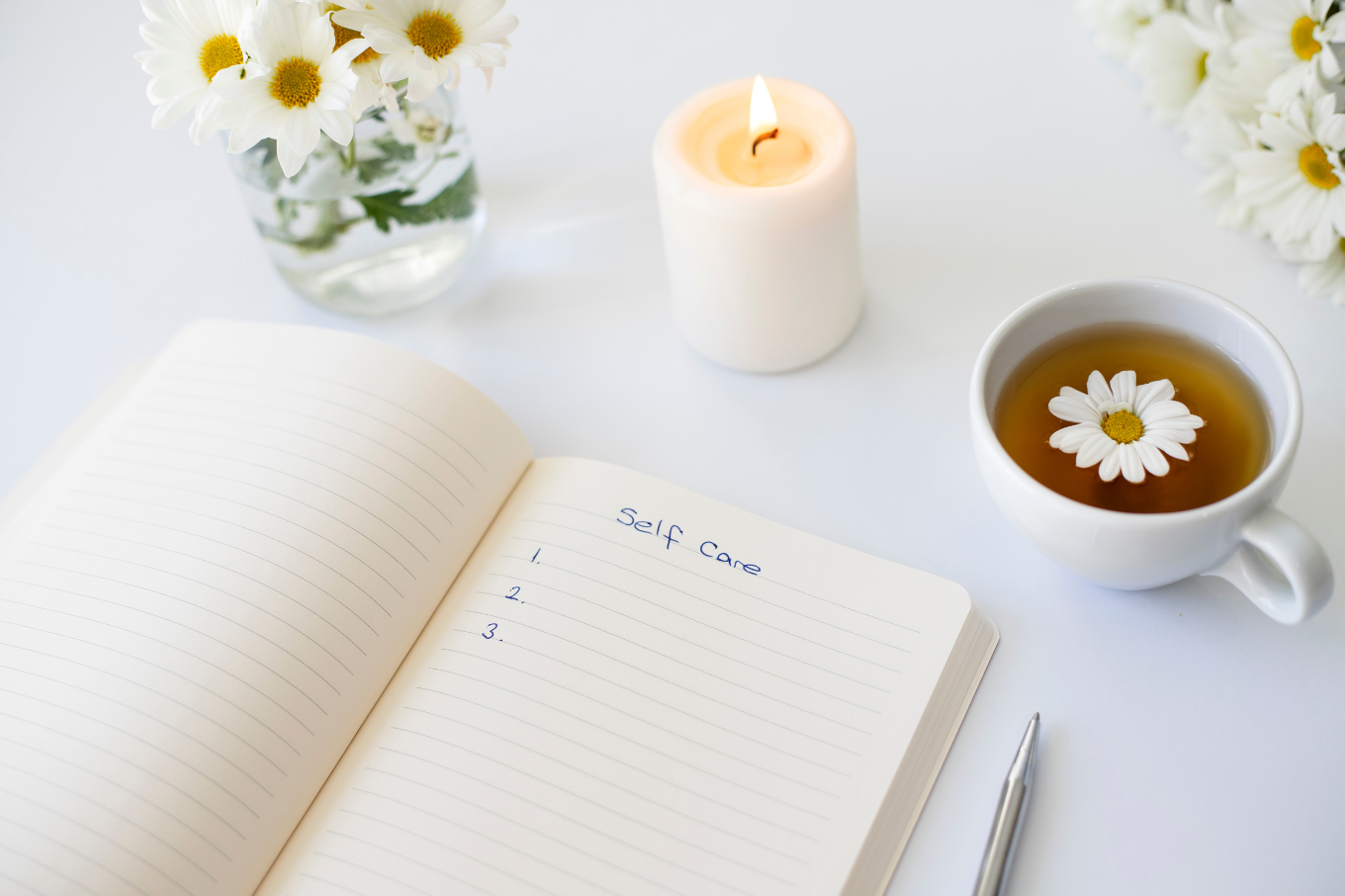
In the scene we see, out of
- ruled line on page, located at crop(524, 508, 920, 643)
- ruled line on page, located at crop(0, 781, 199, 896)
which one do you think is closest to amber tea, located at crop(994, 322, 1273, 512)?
ruled line on page, located at crop(524, 508, 920, 643)

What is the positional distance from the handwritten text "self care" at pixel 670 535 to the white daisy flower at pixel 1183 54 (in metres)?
0.40

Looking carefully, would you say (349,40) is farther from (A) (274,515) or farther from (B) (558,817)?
(B) (558,817)

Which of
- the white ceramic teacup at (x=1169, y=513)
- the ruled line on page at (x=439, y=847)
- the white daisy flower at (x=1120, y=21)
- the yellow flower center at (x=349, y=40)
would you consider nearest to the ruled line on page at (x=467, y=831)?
the ruled line on page at (x=439, y=847)

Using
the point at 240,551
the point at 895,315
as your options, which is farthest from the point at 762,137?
the point at 240,551

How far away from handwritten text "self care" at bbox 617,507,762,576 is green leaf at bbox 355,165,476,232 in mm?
237

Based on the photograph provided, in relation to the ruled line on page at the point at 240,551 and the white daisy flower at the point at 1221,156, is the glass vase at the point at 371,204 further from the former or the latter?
the white daisy flower at the point at 1221,156

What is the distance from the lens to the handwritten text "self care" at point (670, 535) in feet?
1.76

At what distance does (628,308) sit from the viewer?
686 mm

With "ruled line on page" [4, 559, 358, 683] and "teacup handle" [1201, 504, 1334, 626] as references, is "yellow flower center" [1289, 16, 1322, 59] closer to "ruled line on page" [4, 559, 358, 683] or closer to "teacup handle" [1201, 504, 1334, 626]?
"teacup handle" [1201, 504, 1334, 626]

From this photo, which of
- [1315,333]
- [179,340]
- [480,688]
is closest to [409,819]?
[480,688]

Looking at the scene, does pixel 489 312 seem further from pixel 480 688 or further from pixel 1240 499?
pixel 1240 499

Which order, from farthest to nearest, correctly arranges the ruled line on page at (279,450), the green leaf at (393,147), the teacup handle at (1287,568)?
the green leaf at (393,147), the ruled line on page at (279,450), the teacup handle at (1287,568)

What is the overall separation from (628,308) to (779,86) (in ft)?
0.55

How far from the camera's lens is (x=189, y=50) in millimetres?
511
